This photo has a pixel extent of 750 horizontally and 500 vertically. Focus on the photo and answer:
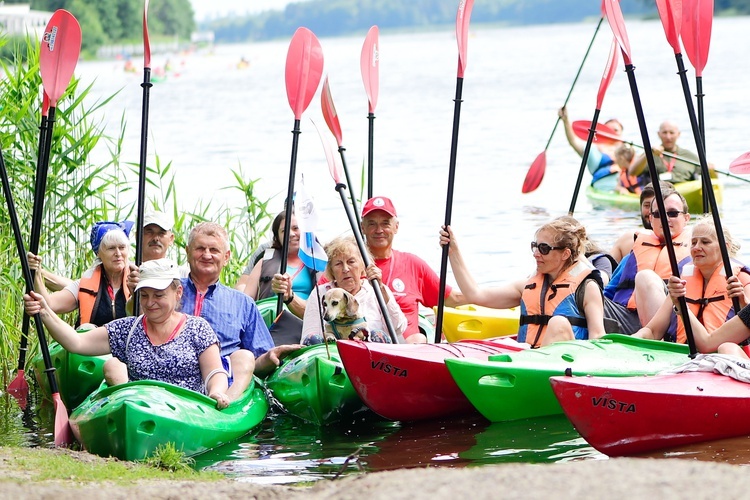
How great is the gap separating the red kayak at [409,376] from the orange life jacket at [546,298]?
0.46ft

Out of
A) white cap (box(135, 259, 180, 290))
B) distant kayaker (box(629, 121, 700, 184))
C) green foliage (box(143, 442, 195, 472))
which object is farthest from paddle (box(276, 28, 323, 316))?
distant kayaker (box(629, 121, 700, 184))

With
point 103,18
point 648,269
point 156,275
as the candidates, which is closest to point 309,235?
point 156,275

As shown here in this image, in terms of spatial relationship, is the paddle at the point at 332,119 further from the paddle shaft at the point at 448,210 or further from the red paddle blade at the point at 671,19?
the red paddle blade at the point at 671,19

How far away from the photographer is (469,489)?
314cm

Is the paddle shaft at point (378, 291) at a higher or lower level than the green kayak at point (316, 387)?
higher

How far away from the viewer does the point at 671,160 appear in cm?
1216

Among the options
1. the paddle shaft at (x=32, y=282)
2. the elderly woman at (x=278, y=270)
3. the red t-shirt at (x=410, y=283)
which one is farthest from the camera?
the elderly woman at (x=278, y=270)

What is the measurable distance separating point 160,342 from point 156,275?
0.35 metres

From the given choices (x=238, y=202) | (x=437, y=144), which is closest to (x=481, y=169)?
(x=437, y=144)

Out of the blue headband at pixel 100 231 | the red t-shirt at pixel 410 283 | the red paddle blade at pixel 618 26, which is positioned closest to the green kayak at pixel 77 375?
the blue headband at pixel 100 231

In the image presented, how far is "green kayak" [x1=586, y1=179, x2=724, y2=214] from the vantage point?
479 inches

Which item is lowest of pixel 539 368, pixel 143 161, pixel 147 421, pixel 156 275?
pixel 147 421

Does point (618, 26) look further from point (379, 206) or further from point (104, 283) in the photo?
point (104, 283)

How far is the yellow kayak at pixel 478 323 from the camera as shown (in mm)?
7090
